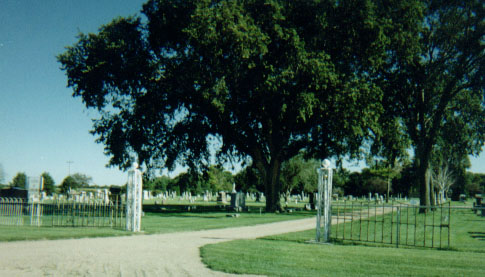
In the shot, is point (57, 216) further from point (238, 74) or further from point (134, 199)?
point (238, 74)

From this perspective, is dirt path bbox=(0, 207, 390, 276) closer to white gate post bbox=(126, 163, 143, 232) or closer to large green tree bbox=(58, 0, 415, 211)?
white gate post bbox=(126, 163, 143, 232)

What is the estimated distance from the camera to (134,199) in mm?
16859

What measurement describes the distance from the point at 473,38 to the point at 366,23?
10208mm

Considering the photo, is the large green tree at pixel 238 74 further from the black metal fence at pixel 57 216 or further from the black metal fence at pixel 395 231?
the black metal fence at pixel 57 216

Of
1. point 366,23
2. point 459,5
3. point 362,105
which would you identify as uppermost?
point 459,5

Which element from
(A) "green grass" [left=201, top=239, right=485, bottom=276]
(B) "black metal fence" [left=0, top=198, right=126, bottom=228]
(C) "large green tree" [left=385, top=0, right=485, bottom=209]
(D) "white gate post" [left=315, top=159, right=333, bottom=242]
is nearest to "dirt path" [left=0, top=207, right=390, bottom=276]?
(A) "green grass" [left=201, top=239, right=485, bottom=276]

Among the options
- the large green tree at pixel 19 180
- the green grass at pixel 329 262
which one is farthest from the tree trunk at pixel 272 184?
the large green tree at pixel 19 180

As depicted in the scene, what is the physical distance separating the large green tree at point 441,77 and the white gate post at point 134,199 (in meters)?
19.3

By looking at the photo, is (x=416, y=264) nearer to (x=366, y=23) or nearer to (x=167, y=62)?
(x=366, y=23)

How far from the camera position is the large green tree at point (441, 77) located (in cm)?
3006

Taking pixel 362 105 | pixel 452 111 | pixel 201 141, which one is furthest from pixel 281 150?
pixel 452 111

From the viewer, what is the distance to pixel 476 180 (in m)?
116

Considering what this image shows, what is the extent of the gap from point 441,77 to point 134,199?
26.2m

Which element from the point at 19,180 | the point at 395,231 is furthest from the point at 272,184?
the point at 19,180
